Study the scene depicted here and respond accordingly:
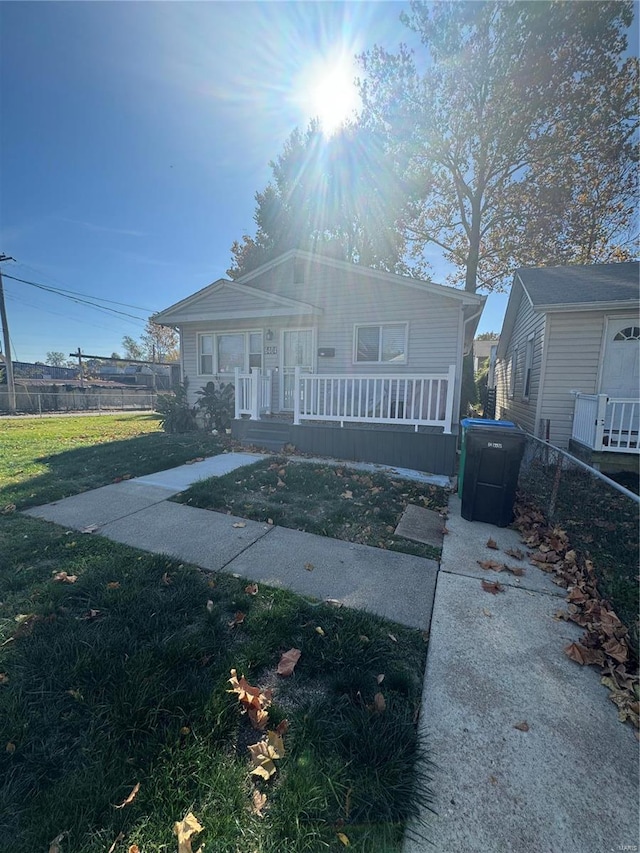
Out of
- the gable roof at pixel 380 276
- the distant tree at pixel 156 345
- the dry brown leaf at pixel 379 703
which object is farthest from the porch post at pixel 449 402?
the distant tree at pixel 156 345

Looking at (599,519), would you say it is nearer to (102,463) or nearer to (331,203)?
(102,463)

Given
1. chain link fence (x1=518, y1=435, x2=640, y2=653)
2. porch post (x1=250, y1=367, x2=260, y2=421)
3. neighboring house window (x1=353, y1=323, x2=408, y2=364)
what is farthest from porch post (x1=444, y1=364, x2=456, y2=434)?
porch post (x1=250, y1=367, x2=260, y2=421)

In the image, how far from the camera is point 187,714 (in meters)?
1.66

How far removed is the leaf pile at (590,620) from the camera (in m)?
2.00

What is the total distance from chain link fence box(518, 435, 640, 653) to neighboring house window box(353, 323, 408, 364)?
5.08 metres

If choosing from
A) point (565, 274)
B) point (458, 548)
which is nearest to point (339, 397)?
point (458, 548)

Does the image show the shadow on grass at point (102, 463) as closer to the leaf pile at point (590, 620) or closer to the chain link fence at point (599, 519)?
the leaf pile at point (590, 620)

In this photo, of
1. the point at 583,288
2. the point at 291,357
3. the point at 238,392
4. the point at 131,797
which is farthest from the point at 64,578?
the point at 583,288

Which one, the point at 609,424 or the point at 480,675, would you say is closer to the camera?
the point at 480,675

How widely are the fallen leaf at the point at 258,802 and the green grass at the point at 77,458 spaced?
4.31 metres

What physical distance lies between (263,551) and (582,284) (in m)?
9.84

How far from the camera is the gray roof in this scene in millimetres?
7687

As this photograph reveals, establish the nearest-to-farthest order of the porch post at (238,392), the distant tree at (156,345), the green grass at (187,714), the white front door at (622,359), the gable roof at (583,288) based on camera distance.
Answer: the green grass at (187,714)
the gable roof at (583,288)
the white front door at (622,359)
the porch post at (238,392)
the distant tree at (156,345)

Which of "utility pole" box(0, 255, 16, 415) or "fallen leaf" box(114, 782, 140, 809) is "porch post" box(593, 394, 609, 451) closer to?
"fallen leaf" box(114, 782, 140, 809)
